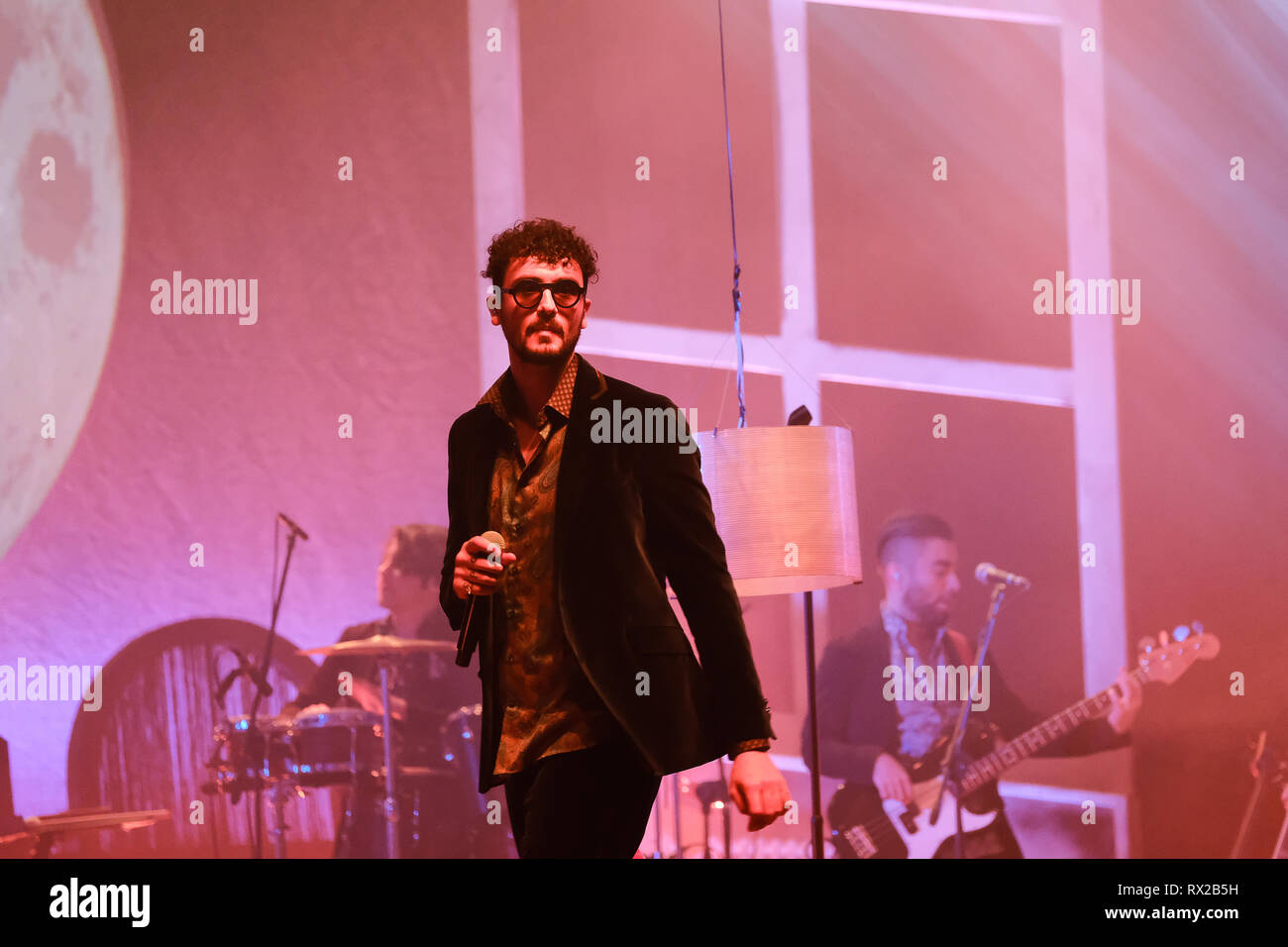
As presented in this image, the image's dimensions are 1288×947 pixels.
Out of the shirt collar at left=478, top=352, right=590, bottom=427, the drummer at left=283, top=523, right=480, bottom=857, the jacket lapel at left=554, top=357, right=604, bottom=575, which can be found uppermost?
the shirt collar at left=478, top=352, right=590, bottom=427

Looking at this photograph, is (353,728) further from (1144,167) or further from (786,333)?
(1144,167)

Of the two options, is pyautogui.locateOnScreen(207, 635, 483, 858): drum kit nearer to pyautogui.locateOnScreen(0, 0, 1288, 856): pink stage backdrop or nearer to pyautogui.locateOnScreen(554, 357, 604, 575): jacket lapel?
pyautogui.locateOnScreen(0, 0, 1288, 856): pink stage backdrop

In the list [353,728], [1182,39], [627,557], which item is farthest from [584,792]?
[1182,39]

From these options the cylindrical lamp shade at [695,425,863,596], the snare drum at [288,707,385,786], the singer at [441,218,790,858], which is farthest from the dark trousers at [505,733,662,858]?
the snare drum at [288,707,385,786]

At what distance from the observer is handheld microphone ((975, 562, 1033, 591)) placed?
4.32 metres

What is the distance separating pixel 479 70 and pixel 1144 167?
2.49m

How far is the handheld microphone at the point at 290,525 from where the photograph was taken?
4281 millimetres

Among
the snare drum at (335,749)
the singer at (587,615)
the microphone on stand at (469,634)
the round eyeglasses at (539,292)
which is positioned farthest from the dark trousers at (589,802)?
the snare drum at (335,749)

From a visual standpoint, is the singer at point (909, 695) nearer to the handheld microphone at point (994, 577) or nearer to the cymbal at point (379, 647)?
the handheld microphone at point (994, 577)

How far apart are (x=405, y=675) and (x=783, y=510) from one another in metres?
→ 1.85

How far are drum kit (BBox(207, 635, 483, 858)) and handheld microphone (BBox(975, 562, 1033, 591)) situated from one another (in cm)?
184

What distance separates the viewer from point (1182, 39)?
4535 mm

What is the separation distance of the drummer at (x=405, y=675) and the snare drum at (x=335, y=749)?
0.06 m

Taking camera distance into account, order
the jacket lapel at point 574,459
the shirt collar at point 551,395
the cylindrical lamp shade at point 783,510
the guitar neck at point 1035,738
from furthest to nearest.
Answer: the guitar neck at point 1035,738, the cylindrical lamp shade at point 783,510, the shirt collar at point 551,395, the jacket lapel at point 574,459
